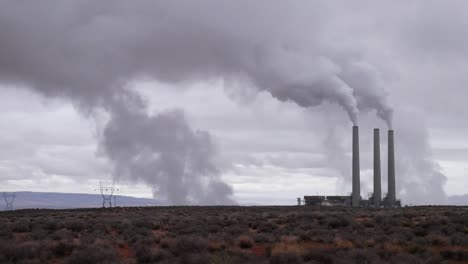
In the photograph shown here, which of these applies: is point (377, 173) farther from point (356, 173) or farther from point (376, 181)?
point (356, 173)

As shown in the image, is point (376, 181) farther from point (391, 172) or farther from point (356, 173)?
point (356, 173)

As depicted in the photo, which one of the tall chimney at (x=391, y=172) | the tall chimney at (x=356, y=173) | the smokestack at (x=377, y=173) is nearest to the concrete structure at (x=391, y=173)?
the tall chimney at (x=391, y=172)

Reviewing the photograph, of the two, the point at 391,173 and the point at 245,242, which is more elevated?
the point at 391,173

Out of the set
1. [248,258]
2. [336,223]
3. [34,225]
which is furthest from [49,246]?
[336,223]

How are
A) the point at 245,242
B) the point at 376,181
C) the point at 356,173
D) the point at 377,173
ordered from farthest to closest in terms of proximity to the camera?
the point at 376,181
the point at 377,173
the point at 356,173
the point at 245,242

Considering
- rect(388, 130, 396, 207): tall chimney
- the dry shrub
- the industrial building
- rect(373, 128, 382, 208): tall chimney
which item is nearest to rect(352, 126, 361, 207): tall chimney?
the industrial building

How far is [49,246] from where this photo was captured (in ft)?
71.5

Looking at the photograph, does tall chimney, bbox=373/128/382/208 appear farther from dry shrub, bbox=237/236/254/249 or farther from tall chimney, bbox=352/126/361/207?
dry shrub, bbox=237/236/254/249

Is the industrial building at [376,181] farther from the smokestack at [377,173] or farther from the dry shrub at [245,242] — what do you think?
the dry shrub at [245,242]

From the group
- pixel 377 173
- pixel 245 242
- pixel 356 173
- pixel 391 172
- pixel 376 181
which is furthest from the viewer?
pixel 391 172

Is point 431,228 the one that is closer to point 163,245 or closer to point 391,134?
point 163,245

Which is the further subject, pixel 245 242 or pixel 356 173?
pixel 356 173

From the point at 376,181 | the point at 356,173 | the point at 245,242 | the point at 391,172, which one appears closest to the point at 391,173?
the point at 391,172

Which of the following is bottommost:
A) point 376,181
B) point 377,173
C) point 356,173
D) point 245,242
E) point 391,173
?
point 245,242
